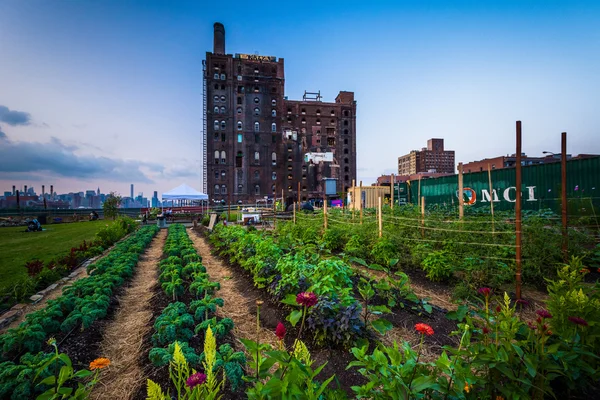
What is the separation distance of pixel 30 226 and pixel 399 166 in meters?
168

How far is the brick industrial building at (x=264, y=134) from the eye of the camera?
5350cm

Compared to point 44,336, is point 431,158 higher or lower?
higher

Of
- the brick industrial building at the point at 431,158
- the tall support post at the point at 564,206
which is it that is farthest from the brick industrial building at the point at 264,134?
the brick industrial building at the point at 431,158

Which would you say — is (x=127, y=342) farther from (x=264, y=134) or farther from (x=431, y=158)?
(x=431, y=158)

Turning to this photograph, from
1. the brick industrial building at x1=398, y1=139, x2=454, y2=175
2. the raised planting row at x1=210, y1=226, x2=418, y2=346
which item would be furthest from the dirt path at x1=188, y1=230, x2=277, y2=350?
the brick industrial building at x1=398, y1=139, x2=454, y2=175

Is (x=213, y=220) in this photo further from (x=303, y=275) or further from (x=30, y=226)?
(x=303, y=275)

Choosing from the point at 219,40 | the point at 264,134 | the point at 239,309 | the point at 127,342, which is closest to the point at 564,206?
the point at 239,309

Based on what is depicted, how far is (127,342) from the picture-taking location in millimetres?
3867

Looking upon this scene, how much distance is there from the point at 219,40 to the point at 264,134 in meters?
23.5

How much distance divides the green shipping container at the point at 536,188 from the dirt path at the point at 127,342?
971 centimetres

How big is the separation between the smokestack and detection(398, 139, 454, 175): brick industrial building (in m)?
119

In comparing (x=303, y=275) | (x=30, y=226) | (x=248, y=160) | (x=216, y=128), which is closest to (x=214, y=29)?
(x=216, y=128)

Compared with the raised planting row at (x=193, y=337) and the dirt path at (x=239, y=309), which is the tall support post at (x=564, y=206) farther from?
the raised planting row at (x=193, y=337)

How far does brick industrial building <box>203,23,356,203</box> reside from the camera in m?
53.5
